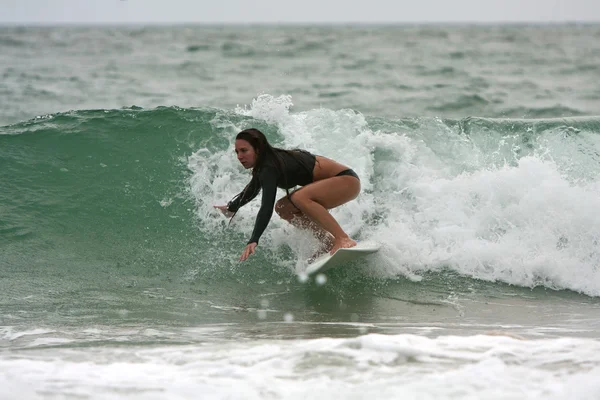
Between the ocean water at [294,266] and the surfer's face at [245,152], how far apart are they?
120 centimetres

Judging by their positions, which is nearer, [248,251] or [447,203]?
[248,251]

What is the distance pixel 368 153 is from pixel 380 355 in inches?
186

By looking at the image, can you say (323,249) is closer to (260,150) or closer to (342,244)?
(342,244)

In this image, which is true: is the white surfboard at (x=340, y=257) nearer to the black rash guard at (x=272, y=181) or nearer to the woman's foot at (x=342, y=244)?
the woman's foot at (x=342, y=244)

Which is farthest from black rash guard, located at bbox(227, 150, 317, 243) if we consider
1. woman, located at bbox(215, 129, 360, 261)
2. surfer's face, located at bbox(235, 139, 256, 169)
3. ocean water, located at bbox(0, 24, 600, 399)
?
ocean water, located at bbox(0, 24, 600, 399)

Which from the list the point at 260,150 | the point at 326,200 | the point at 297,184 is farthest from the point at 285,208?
the point at 260,150

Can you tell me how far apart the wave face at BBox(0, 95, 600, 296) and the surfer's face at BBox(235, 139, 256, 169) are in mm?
1292

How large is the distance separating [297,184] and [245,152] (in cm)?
69

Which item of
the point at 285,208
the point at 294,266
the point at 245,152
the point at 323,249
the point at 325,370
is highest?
the point at 245,152

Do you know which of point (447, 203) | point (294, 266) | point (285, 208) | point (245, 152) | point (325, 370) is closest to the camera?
point (325, 370)

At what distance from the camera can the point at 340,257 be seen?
19.3 feet

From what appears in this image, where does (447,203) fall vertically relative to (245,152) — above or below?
below

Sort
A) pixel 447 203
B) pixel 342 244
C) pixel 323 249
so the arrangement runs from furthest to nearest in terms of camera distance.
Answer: pixel 447 203
pixel 323 249
pixel 342 244

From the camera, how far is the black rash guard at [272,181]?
532 cm
